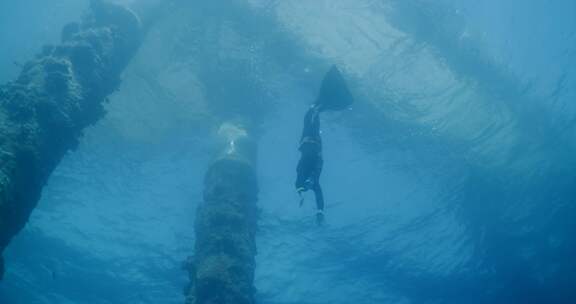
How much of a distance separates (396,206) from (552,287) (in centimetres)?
1558

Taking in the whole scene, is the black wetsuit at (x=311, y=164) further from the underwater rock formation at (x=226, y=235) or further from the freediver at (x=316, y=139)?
the underwater rock formation at (x=226, y=235)

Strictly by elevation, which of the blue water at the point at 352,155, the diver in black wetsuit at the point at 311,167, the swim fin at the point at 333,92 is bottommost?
the diver in black wetsuit at the point at 311,167

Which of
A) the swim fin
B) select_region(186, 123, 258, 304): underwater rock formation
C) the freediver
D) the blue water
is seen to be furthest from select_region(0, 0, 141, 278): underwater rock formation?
the swim fin

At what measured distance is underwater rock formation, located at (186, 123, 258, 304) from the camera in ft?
28.3

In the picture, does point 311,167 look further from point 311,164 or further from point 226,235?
point 226,235

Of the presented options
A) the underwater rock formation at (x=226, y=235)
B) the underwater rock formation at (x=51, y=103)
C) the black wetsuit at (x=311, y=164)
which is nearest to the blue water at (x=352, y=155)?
the underwater rock formation at (x=226, y=235)

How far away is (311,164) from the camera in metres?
7.16

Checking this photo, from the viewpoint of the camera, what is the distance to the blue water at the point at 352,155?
14398 millimetres

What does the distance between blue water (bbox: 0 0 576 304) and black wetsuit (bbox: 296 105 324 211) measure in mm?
6833

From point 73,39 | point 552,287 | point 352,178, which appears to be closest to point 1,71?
point 73,39

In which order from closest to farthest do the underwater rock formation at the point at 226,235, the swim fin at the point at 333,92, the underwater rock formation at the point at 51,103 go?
the underwater rock formation at the point at 51,103
the swim fin at the point at 333,92
the underwater rock formation at the point at 226,235

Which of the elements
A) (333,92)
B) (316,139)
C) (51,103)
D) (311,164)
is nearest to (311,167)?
(311,164)

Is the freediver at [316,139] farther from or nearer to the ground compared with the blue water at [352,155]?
nearer to the ground

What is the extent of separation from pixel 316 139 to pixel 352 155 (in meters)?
10.5
